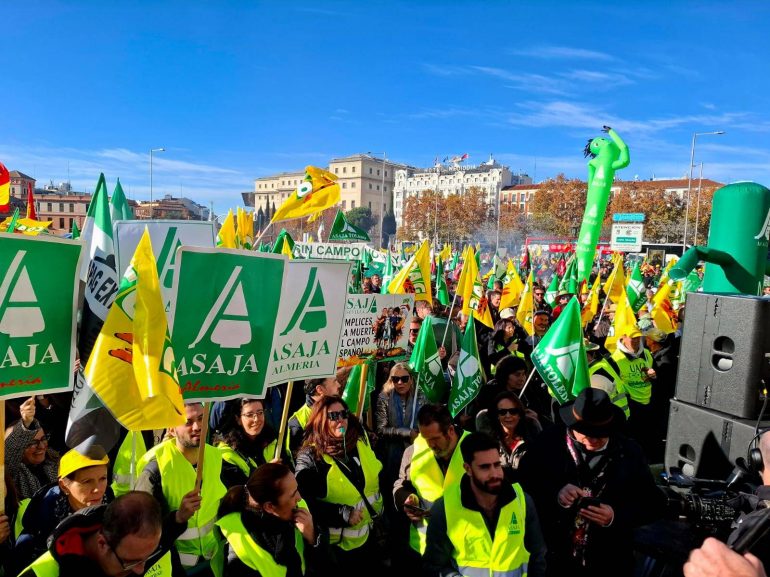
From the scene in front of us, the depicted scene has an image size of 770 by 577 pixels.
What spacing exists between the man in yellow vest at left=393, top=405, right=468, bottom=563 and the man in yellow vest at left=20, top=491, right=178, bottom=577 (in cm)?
174

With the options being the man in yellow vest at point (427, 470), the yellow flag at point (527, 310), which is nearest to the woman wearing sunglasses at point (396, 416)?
the man in yellow vest at point (427, 470)

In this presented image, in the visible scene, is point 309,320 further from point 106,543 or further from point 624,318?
point 624,318

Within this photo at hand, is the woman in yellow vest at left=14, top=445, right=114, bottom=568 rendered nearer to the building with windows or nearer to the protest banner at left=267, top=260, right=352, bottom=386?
the protest banner at left=267, top=260, right=352, bottom=386

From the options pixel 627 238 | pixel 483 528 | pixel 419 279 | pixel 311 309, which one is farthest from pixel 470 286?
pixel 627 238

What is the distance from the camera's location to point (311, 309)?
382 cm

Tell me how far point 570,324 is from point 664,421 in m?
3.37

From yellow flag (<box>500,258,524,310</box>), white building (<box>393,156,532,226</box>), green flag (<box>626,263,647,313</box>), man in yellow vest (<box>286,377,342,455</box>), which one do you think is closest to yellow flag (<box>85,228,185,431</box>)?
man in yellow vest (<box>286,377,342,455</box>)

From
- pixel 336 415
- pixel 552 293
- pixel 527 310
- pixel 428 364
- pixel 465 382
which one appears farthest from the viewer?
pixel 552 293

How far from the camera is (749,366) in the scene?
3738mm

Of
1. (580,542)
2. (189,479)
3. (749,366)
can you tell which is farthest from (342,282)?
(749,366)

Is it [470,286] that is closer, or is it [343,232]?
[470,286]

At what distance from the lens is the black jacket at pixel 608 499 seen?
3285mm

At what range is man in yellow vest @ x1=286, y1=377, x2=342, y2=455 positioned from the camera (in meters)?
4.21

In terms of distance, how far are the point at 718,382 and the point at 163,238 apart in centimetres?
419
